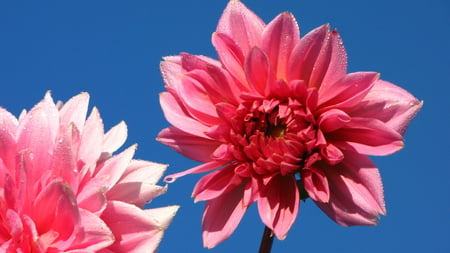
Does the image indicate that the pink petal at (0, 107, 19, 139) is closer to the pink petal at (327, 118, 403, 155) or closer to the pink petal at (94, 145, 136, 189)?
the pink petal at (94, 145, 136, 189)

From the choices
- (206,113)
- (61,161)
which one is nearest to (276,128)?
(206,113)

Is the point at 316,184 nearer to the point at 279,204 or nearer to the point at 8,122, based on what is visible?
the point at 279,204

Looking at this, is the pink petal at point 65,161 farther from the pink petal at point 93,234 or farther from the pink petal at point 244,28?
the pink petal at point 244,28

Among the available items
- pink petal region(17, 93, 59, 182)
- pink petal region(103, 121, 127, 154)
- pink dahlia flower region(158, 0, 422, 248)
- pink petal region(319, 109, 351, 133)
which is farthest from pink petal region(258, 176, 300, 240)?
pink petal region(17, 93, 59, 182)

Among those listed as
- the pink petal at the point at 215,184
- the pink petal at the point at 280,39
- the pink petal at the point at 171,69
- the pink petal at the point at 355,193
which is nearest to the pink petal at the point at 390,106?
the pink petal at the point at 355,193

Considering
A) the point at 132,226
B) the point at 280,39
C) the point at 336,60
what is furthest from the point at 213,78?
the point at 132,226
